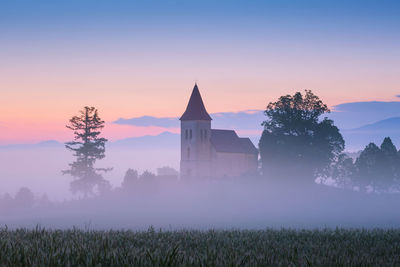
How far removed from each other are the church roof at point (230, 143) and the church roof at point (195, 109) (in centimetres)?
471

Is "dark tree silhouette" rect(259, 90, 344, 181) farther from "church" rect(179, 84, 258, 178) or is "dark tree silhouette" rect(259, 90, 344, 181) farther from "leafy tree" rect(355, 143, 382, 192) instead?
"church" rect(179, 84, 258, 178)

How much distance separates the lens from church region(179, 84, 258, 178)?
316ft

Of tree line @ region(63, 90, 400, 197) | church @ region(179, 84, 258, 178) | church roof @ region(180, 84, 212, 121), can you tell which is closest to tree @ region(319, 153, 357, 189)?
tree line @ region(63, 90, 400, 197)

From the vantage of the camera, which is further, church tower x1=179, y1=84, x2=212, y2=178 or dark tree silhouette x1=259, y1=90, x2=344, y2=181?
church tower x1=179, y1=84, x2=212, y2=178

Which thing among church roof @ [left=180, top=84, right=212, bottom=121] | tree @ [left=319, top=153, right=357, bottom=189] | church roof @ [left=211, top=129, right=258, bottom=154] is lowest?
tree @ [left=319, top=153, right=357, bottom=189]

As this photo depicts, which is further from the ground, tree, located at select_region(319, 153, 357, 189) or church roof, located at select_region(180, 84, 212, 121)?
church roof, located at select_region(180, 84, 212, 121)

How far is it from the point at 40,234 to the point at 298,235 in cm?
607

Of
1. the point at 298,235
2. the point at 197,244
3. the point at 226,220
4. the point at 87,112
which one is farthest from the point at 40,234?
the point at 87,112

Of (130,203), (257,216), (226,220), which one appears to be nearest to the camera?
(226,220)

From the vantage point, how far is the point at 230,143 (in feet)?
A: 333

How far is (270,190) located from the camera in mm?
77000

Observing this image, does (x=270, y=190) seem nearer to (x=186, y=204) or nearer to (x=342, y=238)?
(x=186, y=204)

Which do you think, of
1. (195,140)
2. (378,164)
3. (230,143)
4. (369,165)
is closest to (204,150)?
(195,140)

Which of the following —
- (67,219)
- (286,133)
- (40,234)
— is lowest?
(67,219)
